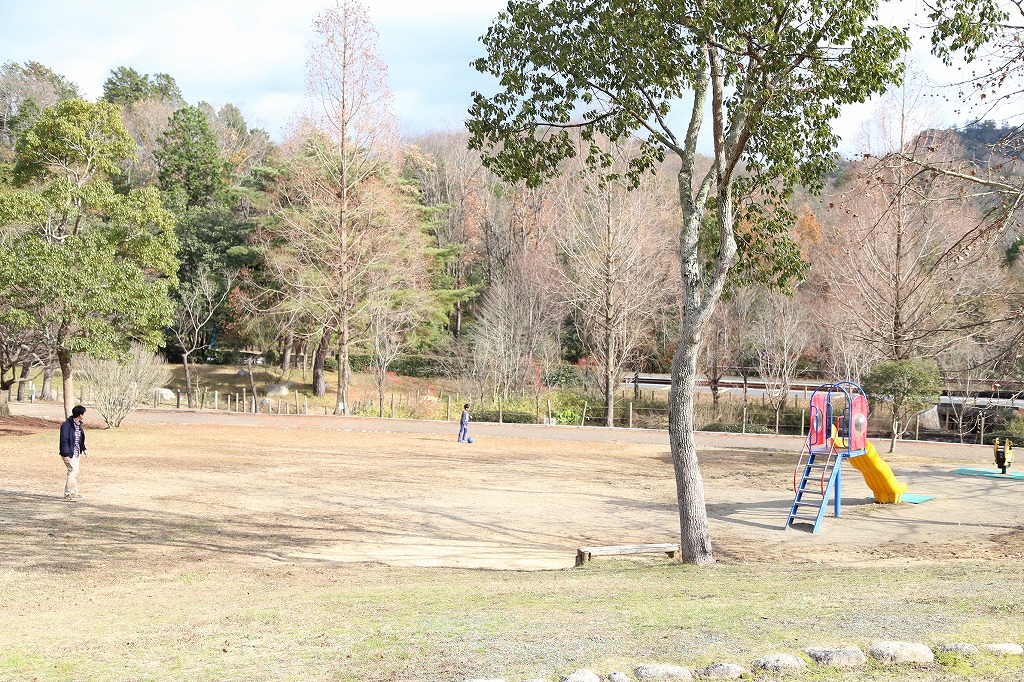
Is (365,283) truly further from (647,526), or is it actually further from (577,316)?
(647,526)

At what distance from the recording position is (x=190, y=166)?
187 ft

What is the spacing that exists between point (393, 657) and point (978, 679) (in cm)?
376

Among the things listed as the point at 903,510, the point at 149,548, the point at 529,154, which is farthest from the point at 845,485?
the point at 149,548

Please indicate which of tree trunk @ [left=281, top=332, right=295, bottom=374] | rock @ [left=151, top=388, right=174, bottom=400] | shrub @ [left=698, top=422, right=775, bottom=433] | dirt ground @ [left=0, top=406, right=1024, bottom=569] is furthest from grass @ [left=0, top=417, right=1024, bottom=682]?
tree trunk @ [left=281, top=332, right=295, bottom=374]

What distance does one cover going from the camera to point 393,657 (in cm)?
591

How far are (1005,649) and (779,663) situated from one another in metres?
1.51

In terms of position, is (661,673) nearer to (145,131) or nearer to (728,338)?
(728,338)

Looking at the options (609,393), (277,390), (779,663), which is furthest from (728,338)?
(779,663)

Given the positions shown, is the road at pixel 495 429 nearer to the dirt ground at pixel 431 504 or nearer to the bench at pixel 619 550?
the dirt ground at pixel 431 504

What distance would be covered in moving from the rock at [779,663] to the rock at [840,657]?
0.11 meters

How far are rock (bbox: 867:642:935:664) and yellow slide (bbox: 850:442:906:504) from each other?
1239 centimetres

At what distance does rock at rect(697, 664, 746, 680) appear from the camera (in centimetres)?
514

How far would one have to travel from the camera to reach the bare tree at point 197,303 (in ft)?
151

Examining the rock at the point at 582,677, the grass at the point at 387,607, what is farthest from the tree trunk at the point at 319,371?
the rock at the point at 582,677
